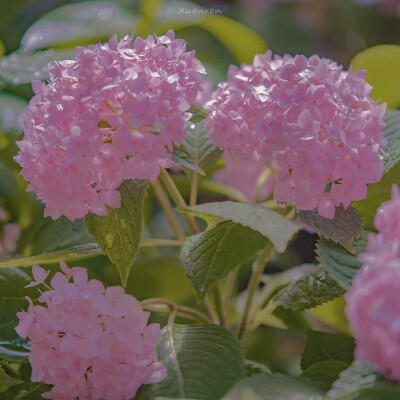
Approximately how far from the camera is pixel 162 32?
139 cm

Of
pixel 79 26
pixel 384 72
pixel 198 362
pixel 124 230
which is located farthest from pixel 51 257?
pixel 79 26

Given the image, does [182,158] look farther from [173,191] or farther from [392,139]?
[392,139]

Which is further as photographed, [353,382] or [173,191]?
[173,191]

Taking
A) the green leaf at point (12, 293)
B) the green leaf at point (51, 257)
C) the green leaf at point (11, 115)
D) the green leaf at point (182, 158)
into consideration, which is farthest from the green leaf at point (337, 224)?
the green leaf at point (11, 115)

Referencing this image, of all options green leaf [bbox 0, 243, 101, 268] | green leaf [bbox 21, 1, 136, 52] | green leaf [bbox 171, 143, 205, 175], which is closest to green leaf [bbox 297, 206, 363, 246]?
green leaf [bbox 171, 143, 205, 175]

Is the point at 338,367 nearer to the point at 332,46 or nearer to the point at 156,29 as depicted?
the point at 156,29

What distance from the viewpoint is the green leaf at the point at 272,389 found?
0.50 m

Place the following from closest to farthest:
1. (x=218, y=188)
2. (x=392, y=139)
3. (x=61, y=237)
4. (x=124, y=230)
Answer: (x=124, y=230), (x=392, y=139), (x=61, y=237), (x=218, y=188)

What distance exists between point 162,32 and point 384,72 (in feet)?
1.82

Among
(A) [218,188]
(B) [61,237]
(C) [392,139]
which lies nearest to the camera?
(C) [392,139]

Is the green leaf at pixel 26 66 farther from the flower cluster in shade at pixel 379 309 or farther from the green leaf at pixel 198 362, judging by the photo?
the flower cluster in shade at pixel 379 309

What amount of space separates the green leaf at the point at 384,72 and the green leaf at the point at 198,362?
0.54 m

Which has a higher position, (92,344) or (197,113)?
(197,113)

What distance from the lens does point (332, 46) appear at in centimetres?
221
